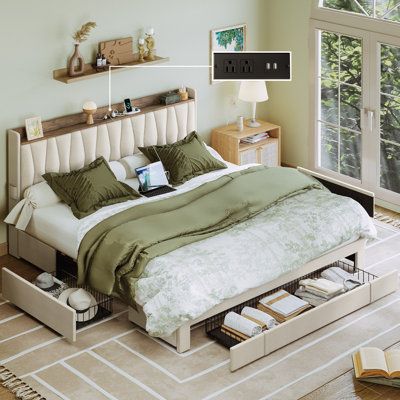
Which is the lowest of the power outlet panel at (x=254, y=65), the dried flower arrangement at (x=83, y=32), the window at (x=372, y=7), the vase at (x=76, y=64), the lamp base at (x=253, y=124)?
the lamp base at (x=253, y=124)

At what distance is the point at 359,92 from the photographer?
9.33 meters

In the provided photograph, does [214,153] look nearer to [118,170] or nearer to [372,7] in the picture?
[118,170]

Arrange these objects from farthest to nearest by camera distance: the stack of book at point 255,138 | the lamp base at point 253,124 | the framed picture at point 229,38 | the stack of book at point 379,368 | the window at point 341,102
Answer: the lamp base at point 253,124 → the stack of book at point 255,138 → the framed picture at point 229,38 → the window at point 341,102 → the stack of book at point 379,368

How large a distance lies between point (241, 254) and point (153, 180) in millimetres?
1568

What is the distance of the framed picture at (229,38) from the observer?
946cm

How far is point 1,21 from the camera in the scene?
775 cm

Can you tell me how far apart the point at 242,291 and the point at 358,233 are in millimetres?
1369

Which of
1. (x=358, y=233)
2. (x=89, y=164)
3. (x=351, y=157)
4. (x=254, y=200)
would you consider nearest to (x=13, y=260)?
(x=89, y=164)

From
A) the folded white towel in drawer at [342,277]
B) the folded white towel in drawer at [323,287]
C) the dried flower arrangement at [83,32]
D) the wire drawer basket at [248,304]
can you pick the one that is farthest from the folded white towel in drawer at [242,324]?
the dried flower arrangement at [83,32]

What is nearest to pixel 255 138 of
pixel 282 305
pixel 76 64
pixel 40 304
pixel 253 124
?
pixel 253 124

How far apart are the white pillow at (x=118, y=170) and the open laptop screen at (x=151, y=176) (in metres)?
0.24

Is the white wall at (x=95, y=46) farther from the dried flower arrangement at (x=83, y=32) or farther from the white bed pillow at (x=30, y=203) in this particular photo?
the white bed pillow at (x=30, y=203)

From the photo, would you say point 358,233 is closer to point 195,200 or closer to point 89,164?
point 195,200

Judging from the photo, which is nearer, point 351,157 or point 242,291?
point 242,291
